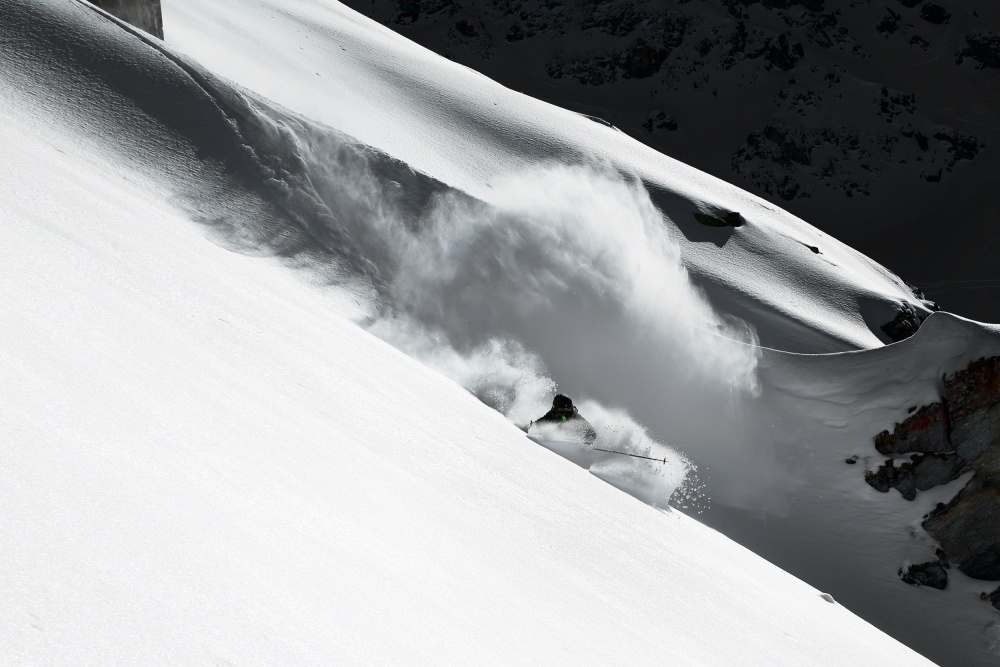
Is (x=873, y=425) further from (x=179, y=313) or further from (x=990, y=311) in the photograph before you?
(x=990, y=311)

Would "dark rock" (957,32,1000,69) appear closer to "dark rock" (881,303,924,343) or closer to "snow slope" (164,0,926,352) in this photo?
"snow slope" (164,0,926,352)

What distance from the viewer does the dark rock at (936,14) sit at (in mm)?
51969

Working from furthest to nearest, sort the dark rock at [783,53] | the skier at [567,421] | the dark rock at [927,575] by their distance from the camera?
the dark rock at [783,53]
the dark rock at [927,575]
the skier at [567,421]

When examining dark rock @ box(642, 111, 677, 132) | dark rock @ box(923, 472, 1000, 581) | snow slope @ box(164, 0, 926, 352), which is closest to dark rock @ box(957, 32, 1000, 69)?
dark rock @ box(642, 111, 677, 132)

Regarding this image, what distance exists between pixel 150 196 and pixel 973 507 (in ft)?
36.5

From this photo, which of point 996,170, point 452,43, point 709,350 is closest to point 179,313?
point 709,350

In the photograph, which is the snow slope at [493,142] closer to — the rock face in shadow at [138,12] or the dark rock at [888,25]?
the rock face in shadow at [138,12]

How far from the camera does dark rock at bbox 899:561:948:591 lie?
11.1 metres

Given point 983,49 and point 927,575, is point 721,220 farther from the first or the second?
point 983,49

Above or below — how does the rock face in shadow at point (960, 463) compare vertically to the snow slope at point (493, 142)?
below

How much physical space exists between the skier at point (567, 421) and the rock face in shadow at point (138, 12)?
798 centimetres

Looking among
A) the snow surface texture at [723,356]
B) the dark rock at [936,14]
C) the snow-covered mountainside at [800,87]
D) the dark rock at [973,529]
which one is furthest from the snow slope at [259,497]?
the dark rock at [936,14]

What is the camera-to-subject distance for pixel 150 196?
8.77m

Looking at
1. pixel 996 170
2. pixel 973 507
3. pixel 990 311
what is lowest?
pixel 990 311
